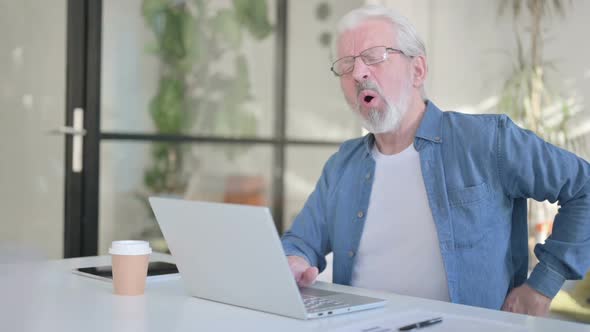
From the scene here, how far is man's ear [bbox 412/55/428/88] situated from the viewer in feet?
6.88

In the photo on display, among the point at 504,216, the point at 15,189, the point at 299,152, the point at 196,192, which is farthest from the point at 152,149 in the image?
the point at 504,216

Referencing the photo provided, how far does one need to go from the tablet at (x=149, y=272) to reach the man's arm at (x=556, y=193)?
86cm

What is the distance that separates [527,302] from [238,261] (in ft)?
2.72

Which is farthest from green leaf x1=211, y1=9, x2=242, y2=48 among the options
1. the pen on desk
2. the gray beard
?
the pen on desk

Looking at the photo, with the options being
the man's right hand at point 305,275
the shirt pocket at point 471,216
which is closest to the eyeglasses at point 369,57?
the shirt pocket at point 471,216

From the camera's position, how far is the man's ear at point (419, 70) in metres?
2.10

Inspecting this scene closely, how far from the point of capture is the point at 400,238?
194 centimetres

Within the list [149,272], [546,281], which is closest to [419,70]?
[546,281]

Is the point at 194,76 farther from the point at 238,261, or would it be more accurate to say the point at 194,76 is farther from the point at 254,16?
the point at 238,261

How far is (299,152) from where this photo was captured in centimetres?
464

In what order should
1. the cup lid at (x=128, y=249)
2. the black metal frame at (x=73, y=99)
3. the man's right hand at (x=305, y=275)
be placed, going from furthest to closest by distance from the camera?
the black metal frame at (x=73, y=99) < the man's right hand at (x=305, y=275) < the cup lid at (x=128, y=249)

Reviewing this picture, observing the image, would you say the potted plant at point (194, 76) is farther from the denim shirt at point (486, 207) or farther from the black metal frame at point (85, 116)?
the denim shirt at point (486, 207)

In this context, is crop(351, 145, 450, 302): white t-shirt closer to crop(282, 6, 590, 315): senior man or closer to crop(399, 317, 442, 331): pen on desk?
crop(282, 6, 590, 315): senior man

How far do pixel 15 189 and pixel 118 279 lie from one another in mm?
2200
